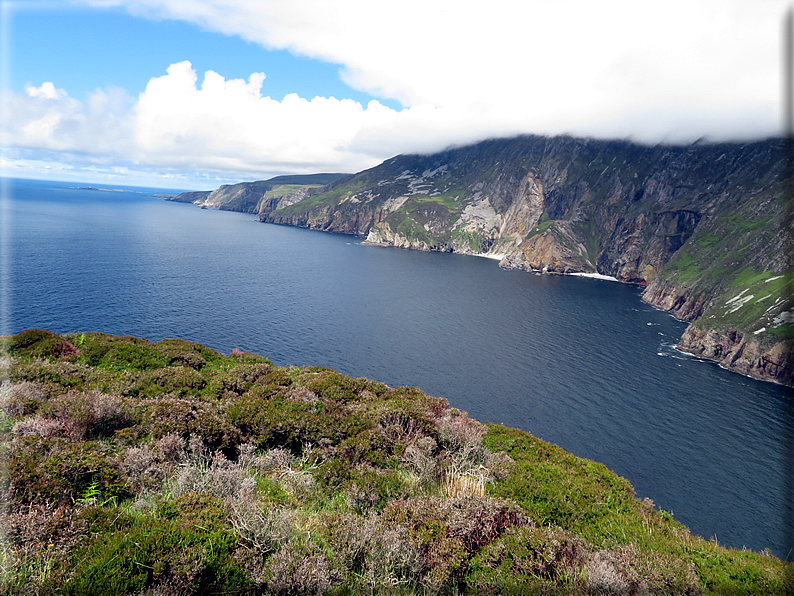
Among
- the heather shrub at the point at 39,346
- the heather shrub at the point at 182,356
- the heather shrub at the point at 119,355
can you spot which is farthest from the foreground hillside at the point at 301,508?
the heather shrub at the point at 182,356

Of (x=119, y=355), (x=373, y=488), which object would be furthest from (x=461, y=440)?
(x=119, y=355)

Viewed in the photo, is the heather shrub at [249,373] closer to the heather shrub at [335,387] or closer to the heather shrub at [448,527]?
the heather shrub at [335,387]

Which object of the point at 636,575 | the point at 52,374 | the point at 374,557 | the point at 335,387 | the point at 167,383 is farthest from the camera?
the point at 335,387

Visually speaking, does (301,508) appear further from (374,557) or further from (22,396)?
(22,396)

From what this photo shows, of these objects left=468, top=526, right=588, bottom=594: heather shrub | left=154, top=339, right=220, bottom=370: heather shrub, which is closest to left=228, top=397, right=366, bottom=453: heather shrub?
left=468, top=526, right=588, bottom=594: heather shrub

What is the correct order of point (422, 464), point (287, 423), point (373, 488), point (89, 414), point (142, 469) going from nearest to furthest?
point (142, 469), point (373, 488), point (89, 414), point (422, 464), point (287, 423)

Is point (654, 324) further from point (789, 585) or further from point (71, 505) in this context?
point (71, 505)
